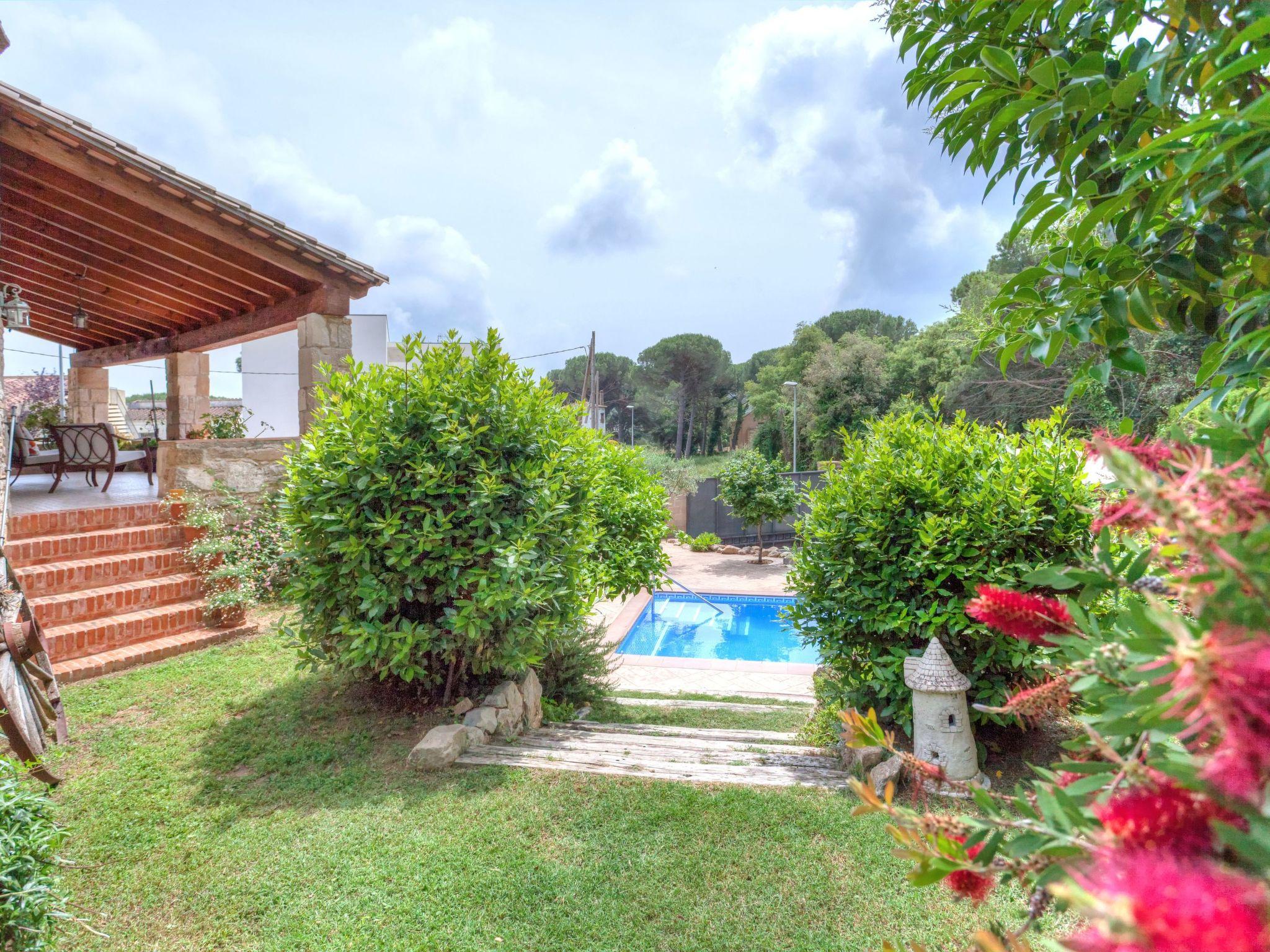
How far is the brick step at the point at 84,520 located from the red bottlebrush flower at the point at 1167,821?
7.26 m

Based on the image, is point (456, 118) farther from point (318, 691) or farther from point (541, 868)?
point (541, 868)

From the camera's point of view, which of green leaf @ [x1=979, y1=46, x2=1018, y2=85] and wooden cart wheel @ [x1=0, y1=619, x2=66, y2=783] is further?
wooden cart wheel @ [x1=0, y1=619, x2=66, y2=783]

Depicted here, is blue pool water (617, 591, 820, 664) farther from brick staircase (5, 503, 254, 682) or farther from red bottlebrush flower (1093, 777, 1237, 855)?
red bottlebrush flower (1093, 777, 1237, 855)

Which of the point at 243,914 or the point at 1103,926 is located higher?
the point at 1103,926

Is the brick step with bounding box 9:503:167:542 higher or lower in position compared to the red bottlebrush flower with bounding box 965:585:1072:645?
lower

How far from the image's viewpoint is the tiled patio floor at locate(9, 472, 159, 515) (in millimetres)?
6492

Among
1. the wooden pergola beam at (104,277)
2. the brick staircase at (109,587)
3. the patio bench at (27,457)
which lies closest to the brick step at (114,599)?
the brick staircase at (109,587)

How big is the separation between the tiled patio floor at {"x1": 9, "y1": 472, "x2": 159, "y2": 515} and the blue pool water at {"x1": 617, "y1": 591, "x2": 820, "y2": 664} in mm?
6070

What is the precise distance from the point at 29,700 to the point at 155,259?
6109mm

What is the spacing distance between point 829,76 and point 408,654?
1334cm

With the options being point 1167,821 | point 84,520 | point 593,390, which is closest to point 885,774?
point 1167,821

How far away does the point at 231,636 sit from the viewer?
550 cm

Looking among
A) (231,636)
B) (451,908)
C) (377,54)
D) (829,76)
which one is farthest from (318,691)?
(829,76)

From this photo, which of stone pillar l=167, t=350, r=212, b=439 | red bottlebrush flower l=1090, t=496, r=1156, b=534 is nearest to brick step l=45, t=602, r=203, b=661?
stone pillar l=167, t=350, r=212, b=439
